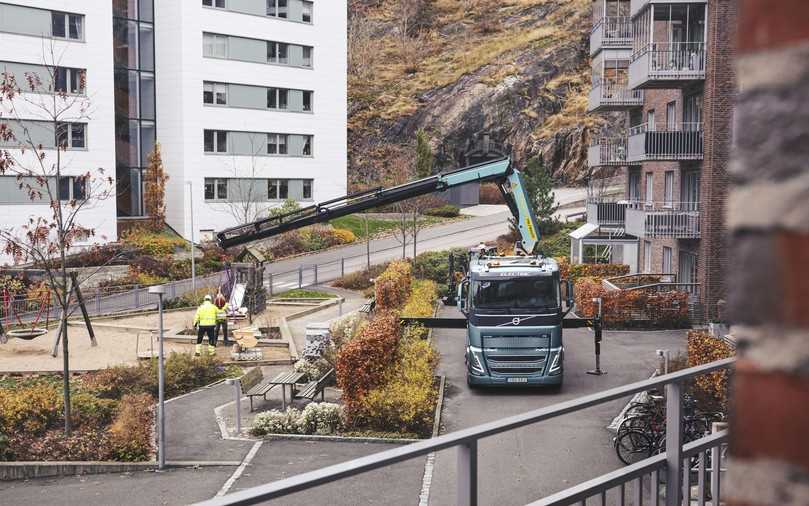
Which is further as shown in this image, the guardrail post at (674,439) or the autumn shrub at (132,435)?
the autumn shrub at (132,435)

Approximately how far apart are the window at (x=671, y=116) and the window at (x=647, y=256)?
5.86m

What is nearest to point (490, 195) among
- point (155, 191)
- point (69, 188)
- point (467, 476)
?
point (155, 191)

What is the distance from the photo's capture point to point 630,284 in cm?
3700

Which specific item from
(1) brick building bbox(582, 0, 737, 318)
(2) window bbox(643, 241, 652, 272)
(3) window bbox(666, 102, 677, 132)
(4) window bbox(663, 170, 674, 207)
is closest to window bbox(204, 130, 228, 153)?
(1) brick building bbox(582, 0, 737, 318)

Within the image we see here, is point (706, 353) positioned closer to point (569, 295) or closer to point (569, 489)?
point (569, 295)

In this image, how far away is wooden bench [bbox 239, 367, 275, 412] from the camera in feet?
69.4

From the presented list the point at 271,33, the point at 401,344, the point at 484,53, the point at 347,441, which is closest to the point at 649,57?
the point at 401,344

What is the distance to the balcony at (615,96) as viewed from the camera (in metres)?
41.7

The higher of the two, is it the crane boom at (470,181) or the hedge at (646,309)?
the crane boom at (470,181)

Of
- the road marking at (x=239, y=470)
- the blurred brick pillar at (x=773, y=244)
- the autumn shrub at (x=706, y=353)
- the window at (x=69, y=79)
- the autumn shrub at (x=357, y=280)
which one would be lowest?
the road marking at (x=239, y=470)

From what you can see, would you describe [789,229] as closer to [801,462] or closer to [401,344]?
[801,462]

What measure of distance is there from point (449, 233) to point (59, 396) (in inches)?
1603

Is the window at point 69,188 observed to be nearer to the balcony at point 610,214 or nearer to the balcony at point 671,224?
the balcony at point 610,214

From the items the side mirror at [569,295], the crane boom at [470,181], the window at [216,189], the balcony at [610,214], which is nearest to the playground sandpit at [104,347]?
the crane boom at [470,181]
